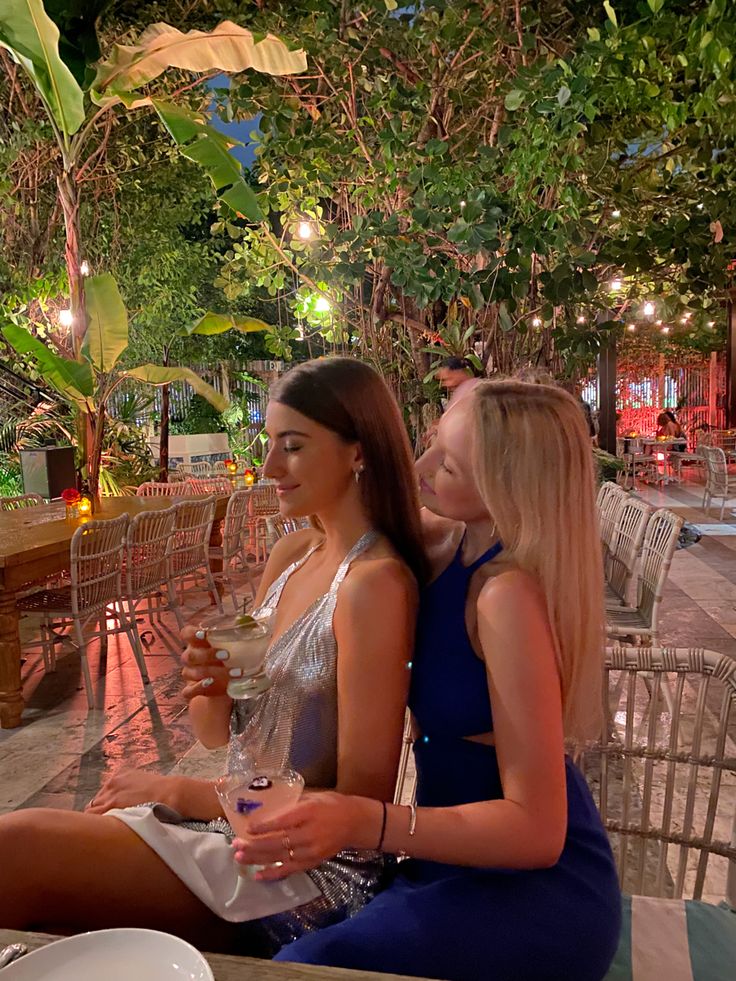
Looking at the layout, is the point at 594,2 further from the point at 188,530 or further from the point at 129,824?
the point at 129,824

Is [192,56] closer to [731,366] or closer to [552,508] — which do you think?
[552,508]

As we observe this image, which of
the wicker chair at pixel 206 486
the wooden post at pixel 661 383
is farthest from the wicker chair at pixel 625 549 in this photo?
the wooden post at pixel 661 383

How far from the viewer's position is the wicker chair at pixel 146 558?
14.4 ft

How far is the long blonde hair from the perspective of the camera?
3.75 ft

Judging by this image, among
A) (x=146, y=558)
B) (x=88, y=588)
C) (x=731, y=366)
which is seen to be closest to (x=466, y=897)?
(x=88, y=588)

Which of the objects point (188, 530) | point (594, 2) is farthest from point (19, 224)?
A: point (594, 2)

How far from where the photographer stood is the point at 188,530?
4992 millimetres

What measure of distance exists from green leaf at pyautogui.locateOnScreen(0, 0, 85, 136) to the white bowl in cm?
495

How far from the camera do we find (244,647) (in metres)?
1.24

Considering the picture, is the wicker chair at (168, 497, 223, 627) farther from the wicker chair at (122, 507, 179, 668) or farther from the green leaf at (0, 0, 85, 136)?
the green leaf at (0, 0, 85, 136)

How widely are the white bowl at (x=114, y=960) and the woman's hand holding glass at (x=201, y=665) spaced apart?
17.6 inches

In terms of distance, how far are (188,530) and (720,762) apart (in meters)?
4.03

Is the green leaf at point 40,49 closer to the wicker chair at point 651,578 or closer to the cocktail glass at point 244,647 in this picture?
the wicker chair at point 651,578

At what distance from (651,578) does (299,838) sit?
2634 millimetres
